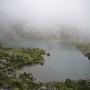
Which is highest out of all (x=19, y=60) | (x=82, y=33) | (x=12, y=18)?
(x=12, y=18)

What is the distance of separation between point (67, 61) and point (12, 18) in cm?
9064

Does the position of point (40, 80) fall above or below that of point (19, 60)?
below

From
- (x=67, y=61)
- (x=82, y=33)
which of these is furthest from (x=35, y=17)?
(x=67, y=61)

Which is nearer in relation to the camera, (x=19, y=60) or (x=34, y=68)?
(x=34, y=68)

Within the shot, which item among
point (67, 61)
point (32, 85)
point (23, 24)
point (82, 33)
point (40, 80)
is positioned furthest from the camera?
point (23, 24)

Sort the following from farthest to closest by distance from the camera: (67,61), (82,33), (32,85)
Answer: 1. (82,33)
2. (67,61)
3. (32,85)

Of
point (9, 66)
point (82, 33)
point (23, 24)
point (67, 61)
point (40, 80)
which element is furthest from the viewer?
point (23, 24)

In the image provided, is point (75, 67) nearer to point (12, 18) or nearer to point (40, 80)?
point (40, 80)

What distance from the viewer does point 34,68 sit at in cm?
3859

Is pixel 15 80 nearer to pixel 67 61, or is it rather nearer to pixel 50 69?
pixel 50 69

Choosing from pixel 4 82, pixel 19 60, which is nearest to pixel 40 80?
pixel 4 82

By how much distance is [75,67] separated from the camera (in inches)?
1619

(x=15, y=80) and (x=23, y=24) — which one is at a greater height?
(x=23, y=24)

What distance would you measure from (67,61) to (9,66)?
14.3 meters
